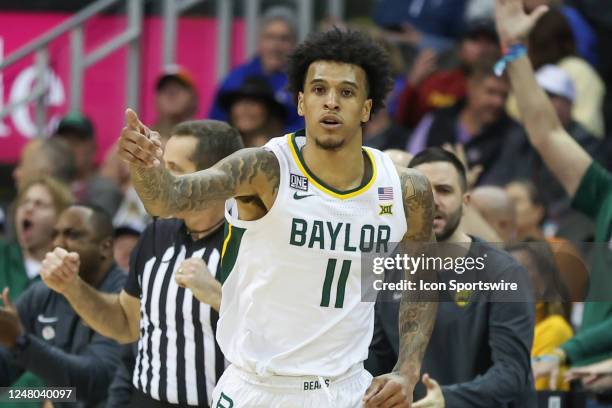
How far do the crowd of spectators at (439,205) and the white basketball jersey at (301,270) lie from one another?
0.47m

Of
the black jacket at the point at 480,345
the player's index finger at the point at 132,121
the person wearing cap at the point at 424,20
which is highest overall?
the person wearing cap at the point at 424,20

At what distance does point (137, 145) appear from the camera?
14.1ft

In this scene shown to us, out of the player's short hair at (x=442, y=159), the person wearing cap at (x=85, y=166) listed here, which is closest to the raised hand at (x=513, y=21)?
the player's short hair at (x=442, y=159)

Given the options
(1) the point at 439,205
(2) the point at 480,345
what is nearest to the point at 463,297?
(2) the point at 480,345

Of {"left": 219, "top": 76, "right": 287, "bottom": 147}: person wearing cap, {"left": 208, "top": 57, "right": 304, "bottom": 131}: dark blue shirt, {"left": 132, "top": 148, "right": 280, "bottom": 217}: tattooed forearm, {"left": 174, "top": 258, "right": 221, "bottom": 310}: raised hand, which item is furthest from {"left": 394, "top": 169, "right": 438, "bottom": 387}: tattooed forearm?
{"left": 208, "top": 57, "right": 304, "bottom": 131}: dark blue shirt

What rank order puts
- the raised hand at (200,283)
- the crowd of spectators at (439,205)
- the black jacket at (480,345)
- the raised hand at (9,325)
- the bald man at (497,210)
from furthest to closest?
the bald man at (497,210)
the raised hand at (9,325)
the crowd of spectators at (439,205)
the black jacket at (480,345)
the raised hand at (200,283)

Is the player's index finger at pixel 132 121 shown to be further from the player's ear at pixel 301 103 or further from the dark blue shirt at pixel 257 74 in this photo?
the dark blue shirt at pixel 257 74

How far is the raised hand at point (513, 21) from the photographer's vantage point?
7645 mm

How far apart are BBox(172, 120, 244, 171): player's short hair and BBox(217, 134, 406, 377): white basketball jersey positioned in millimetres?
1017

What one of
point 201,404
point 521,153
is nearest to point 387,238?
point 201,404

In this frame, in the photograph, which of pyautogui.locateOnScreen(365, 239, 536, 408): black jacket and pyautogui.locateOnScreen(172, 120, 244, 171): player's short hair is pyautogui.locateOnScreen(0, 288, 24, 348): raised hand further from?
pyautogui.locateOnScreen(365, 239, 536, 408): black jacket

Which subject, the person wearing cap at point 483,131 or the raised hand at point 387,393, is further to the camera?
the person wearing cap at point 483,131

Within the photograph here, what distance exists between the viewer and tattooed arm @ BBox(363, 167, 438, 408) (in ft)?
16.7

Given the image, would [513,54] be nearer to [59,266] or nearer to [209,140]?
[209,140]
